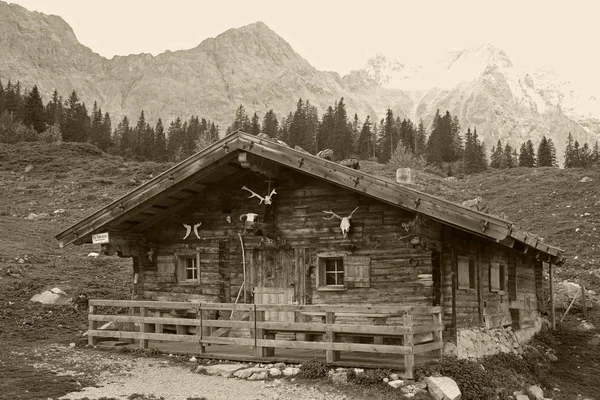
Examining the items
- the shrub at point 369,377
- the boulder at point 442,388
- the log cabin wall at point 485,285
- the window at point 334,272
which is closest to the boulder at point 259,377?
the shrub at point 369,377

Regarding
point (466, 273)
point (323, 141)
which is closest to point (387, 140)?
point (323, 141)

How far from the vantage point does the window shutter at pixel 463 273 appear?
57.2 feet

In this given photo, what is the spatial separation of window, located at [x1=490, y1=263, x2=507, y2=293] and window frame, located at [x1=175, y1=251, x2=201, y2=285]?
818 cm

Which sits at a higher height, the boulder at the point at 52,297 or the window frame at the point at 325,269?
the window frame at the point at 325,269

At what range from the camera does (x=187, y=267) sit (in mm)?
19703

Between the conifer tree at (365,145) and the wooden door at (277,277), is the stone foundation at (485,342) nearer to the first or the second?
the wooden door at (277,277)

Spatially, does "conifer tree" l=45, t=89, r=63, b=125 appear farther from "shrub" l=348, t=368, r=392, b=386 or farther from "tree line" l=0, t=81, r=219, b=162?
"shrub" l=348, t=368, r=392, b=386

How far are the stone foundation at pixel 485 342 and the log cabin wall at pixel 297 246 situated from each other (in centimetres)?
136

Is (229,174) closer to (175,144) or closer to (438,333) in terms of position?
(438,333)

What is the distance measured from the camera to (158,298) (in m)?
19.7

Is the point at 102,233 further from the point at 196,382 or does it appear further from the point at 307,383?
the point at 307,383

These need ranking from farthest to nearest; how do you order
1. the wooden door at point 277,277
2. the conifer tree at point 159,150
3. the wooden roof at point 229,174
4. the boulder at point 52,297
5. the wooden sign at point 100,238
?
the conifer tree at point 159,150 < the boulder at point 52,297 < the wooden sign at point 100,238 < the wooden door at point 277,277 < the wooden roof at point 229,174

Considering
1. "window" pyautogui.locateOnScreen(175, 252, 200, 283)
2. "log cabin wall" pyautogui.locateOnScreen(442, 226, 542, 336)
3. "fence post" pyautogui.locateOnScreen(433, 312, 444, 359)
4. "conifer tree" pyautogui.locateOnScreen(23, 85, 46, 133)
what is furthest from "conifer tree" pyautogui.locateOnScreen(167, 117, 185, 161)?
"fence post" pyautogui.locateOnScreen(433, 312, 444, 359)

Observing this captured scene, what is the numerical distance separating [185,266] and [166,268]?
20.8 inches
